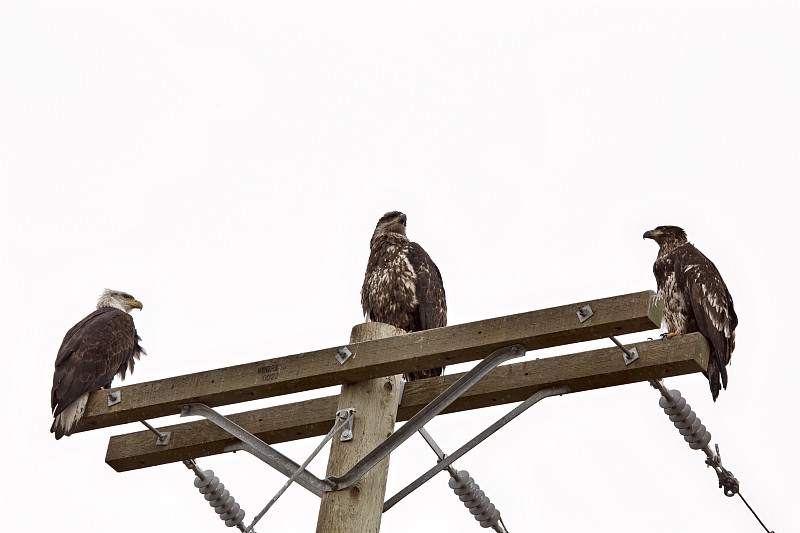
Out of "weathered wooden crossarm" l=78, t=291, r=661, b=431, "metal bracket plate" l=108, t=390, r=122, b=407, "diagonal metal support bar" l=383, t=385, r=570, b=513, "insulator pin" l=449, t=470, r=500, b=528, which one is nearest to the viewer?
"weathered wooden crossarm" l=78, t=291, r=661, b=431

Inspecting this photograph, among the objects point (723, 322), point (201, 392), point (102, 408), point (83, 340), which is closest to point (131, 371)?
point (83, 340)

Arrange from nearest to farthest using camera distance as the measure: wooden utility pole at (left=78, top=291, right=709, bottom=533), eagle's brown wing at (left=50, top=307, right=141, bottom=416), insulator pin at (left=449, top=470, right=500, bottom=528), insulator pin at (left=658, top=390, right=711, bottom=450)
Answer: wooden utility pole at (left=78, top=291, right=709, bottom=533) < insulator pin at (left=658, top=390, right=711, bottom=450) < insulator pin at (left=449, top=470, right=500, bottom=528) < eagle's brown wing at (left=50, top=307, right=141, bottom=416)

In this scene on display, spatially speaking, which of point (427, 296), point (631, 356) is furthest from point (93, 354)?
point (631, 356)

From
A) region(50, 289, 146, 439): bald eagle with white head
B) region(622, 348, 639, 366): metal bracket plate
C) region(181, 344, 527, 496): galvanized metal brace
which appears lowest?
region(181, 344, 527, 496): galvanized metal brace

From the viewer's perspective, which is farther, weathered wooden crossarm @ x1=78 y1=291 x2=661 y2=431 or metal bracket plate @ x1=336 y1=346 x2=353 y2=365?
metal bracket plate @ x1=336 y1=346 x2=353 y2=365

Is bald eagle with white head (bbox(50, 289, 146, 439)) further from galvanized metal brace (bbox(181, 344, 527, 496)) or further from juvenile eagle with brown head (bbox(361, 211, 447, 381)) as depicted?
juvenile eagle with brown head (bbox(361, 211, 447, 381))

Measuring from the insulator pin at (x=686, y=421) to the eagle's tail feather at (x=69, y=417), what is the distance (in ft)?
10.4

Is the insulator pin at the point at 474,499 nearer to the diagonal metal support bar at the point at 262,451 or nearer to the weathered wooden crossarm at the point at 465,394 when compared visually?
the weathered wooden crossarm at the point at 465,394

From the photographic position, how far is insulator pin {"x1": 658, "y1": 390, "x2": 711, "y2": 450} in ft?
16.2

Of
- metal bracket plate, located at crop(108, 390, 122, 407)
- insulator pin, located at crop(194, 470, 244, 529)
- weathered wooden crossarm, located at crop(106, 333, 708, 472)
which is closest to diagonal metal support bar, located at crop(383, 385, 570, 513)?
weathered wooden crossarm, located at crop(106, 333, 708, 472)

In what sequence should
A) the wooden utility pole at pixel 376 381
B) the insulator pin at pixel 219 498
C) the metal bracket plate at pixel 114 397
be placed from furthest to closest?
1. the insulator pin at pixel 219 498
2. the metal bracket plate at pixel 114 397
3. the wooden utility pole at pixel 376 381

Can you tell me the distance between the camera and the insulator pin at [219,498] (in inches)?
225

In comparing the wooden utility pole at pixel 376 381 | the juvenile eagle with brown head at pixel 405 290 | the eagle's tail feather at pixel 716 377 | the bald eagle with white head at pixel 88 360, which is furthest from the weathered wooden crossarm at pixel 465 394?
the juvenile eagle with brown head at pixel 405 290

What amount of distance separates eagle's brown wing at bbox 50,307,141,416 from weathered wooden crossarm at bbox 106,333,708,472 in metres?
0.74
